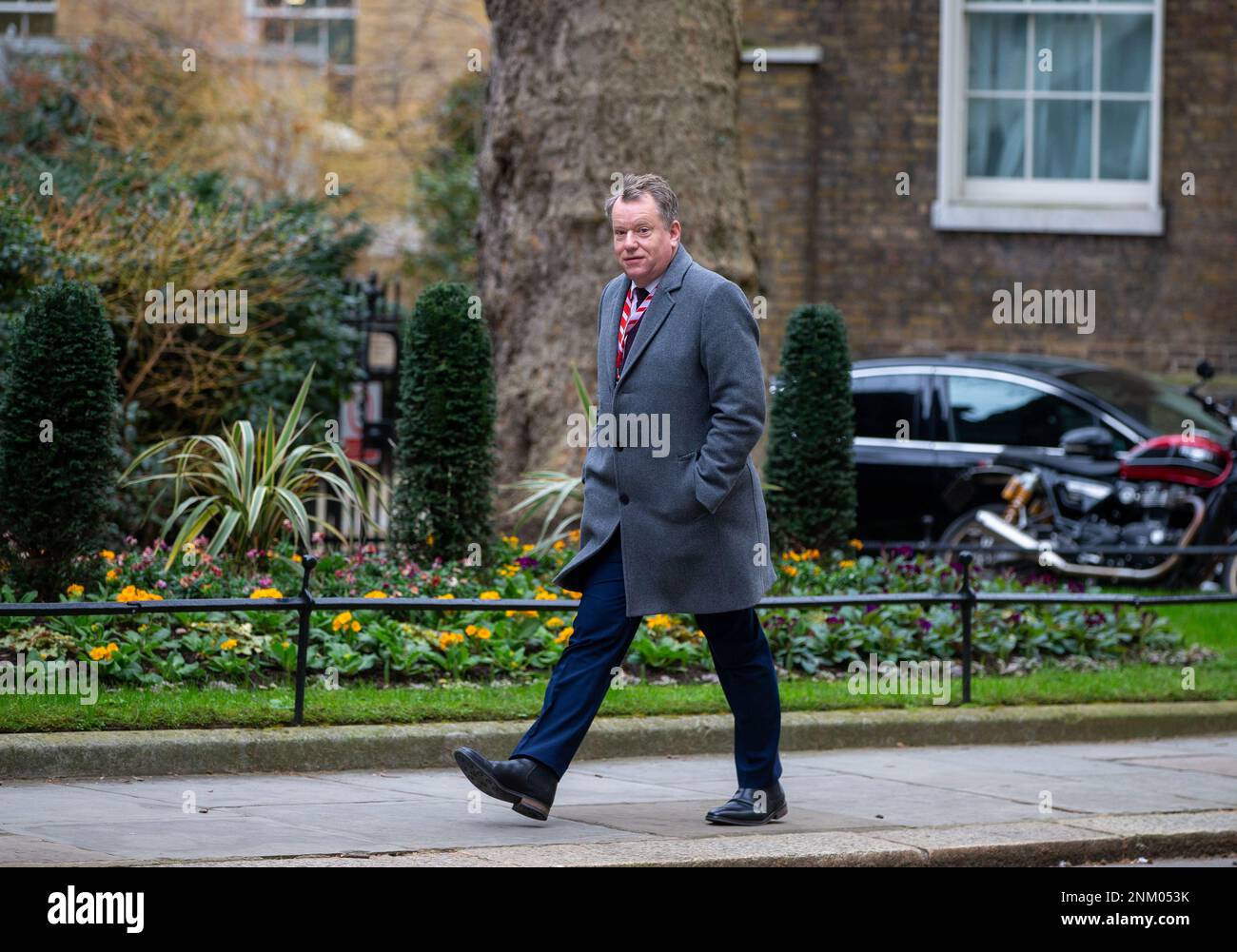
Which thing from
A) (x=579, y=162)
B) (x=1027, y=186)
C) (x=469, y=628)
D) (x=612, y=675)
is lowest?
(x=469, y=628)

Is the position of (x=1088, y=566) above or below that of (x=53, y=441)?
below

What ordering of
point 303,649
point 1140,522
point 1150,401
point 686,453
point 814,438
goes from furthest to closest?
point 1150,401
point 1140,522
point 814,438
point 303,649
point 686,453

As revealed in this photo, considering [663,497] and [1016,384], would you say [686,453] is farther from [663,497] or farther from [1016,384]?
[1016,384]

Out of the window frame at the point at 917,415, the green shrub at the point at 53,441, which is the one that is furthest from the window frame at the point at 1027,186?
the green shrub at the point at 53,441

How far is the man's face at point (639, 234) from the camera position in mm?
5699

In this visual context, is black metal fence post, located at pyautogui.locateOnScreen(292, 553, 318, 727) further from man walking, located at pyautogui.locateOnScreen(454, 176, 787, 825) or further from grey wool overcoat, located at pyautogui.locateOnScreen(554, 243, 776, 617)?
grey wool overcoat, located at pyautogui.locateOnScreen(554, 243, 776, 617)

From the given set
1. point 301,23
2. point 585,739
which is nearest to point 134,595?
point 585,739

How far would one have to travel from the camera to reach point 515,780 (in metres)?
5.60

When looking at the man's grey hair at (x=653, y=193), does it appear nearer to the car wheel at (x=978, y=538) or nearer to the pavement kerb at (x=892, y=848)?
the pavement kerb at (x=892, y=848)

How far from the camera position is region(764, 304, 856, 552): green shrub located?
10.2m

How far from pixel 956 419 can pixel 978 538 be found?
1075 mm

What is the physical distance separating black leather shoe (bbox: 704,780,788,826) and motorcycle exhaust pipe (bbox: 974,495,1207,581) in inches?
227
